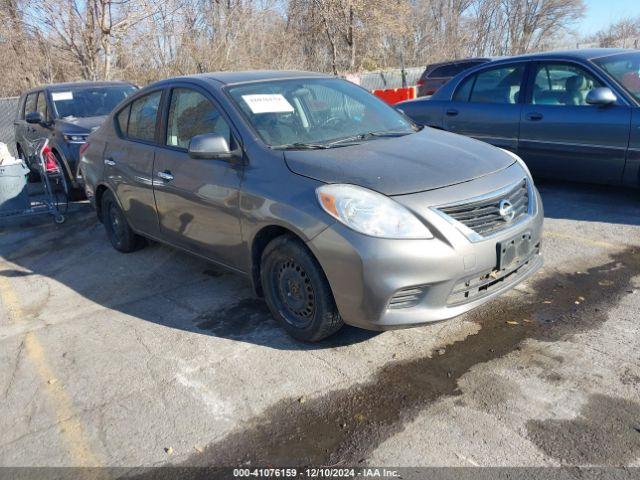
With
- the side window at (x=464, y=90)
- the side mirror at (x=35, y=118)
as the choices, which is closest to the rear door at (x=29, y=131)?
the side mirror at (x=35, y=118)

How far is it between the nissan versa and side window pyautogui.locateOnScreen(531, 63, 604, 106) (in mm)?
2670

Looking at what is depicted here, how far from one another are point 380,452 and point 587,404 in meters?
1.12

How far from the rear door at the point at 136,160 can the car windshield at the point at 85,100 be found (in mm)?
3925

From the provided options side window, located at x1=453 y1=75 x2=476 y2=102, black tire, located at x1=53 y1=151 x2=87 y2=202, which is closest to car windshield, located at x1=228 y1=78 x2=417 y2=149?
side window, located at x1=453 y1=75 x2=476 y2=102

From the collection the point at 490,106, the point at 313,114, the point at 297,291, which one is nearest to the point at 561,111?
the point at 490,106

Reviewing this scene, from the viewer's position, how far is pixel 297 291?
3.65 m

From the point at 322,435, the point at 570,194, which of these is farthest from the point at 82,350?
Answer: the point at 570,194

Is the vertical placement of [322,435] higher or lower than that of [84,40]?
lower

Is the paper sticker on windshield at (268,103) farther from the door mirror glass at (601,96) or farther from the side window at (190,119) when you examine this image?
the door mirror glass at (601,96)

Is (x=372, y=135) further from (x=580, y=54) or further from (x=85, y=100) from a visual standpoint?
(x=85, y=100)

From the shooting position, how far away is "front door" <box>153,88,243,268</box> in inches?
157

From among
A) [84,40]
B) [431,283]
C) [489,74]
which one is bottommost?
[431,283]

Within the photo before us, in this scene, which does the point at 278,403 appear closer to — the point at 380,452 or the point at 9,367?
the point at 380,452

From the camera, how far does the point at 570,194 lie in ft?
22.0
